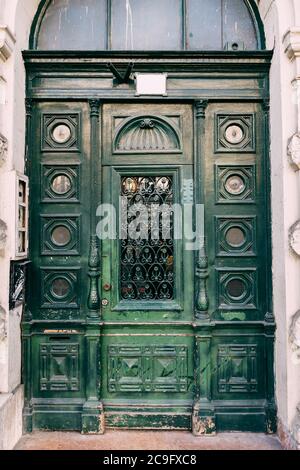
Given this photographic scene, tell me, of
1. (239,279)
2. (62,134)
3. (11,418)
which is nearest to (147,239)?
(239,279)

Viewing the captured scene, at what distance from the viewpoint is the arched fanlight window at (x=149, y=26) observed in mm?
4512

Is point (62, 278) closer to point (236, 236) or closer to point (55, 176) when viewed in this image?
point (55, 176)

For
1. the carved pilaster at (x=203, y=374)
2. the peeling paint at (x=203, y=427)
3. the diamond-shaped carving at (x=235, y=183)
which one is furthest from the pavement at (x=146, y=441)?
the diamond-shaped carving at (x=235, y=183)

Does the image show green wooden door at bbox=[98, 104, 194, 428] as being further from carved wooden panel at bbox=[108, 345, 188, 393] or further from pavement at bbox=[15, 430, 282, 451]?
pavement at bbox=[15, 430, 282, 451]

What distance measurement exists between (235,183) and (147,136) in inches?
43.7

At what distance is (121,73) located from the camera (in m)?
4.33

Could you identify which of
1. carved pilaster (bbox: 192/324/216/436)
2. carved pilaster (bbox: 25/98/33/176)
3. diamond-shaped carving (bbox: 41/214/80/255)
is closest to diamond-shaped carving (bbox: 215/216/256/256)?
carved pilaster (bbox: 192/324/216/436)

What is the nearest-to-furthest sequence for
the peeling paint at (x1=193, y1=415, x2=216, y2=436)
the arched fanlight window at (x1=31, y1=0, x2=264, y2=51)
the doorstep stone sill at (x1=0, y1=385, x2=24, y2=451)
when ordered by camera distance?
the doorstep stone sill at (x1=0, y1=385, x2=24, y2=451) < the peeling paint at (x1=193, y1=415, x2=216, y2=436) < the arched fanlight window at (x1=31, y1=0, x2=264, y2=51)

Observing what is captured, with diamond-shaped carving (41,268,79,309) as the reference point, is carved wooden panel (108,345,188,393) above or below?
Answer: below

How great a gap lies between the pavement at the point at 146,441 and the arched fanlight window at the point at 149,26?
4.17m

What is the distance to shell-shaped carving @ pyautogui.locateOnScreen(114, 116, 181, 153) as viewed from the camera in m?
4.45

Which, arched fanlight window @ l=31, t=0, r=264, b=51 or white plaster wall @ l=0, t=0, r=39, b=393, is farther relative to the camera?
arched fanlight window @ l=31, t=0, r=264, b=51

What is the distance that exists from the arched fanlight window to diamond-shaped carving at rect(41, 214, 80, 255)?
1931mm

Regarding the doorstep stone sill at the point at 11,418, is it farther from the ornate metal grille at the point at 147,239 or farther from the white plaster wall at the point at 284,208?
the white plaster wall at the point at 284,208
